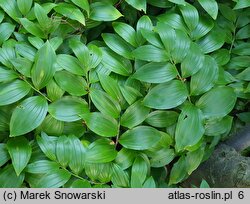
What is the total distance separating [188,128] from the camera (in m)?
1.06

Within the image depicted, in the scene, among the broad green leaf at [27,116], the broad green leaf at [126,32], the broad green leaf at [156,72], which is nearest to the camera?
the broad green leaf at [27,116]

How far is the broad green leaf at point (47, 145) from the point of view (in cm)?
102

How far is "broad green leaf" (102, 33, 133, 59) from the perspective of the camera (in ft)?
3.86

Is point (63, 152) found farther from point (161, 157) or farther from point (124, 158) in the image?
point (161, 157)

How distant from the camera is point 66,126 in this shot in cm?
107

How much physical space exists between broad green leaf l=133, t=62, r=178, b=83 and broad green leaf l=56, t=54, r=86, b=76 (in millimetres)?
165

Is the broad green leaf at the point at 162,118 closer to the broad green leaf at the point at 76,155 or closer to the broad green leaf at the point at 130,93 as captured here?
the broad green leaf at the point at 130,93

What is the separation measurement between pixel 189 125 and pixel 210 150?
0.26 meters

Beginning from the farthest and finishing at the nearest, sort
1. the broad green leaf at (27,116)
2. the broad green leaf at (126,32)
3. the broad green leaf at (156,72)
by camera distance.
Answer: the broad green leaf at (126,32) → the broad green leaf at (156,72) → the broad green leaf at (27,116)

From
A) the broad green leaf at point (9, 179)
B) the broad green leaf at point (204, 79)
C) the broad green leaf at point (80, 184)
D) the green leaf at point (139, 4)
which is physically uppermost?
the green leaf at point (139, 4)

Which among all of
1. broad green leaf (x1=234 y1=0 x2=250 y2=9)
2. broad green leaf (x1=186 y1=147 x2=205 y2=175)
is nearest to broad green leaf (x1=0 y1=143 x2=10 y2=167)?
broad green leaf (x1=186 y1=147 x2=205 y2=175)

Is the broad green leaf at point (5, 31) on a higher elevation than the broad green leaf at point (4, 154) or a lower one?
higher

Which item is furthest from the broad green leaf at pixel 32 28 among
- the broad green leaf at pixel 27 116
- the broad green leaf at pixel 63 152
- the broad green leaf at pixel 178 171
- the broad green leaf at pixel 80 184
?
the broad green leaf at pixel 178 171

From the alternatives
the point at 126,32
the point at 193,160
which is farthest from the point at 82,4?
the point at 193,160
